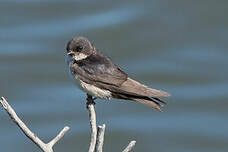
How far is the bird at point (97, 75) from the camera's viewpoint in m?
5.23

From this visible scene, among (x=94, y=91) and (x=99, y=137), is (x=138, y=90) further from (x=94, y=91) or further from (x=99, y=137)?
(x=99, y=137)

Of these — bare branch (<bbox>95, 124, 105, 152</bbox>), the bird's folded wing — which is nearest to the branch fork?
bare branch (<bbox>95, 124, 105, 152</bbox>)

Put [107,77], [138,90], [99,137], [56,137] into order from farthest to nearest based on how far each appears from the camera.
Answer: [107,77], [138,90], [56,137], [99,137]

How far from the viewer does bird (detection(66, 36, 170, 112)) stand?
523 centimetres

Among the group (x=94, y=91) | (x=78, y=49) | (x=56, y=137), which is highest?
(x=78, y=49)

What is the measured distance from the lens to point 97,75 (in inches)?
208

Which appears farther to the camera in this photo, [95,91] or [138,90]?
[95,91]

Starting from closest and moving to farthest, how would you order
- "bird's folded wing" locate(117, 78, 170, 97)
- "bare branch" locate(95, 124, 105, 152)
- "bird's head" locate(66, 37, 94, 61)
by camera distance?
"bare branch" locate(95, 124, 105, 152)
"bird's folded wing" locate(117, 78, 170, 97)
"bird's head" locate(66, 37, 94, 61)

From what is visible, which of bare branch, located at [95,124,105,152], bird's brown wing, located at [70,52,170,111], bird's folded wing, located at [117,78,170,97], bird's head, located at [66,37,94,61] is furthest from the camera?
bird's head, located at [66,37,94,61]

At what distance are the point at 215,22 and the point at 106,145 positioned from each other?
8.22 ft

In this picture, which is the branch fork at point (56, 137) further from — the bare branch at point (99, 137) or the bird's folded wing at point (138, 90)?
the bird's folded wing at point (138, 90)

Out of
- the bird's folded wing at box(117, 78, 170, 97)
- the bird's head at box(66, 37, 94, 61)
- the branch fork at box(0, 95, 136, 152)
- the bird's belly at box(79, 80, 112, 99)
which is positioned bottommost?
the branch fork at box(0, 95, 136, 152)

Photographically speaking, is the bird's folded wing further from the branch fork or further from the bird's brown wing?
the branch fork

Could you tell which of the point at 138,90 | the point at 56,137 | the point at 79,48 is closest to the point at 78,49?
the point at 79,48
